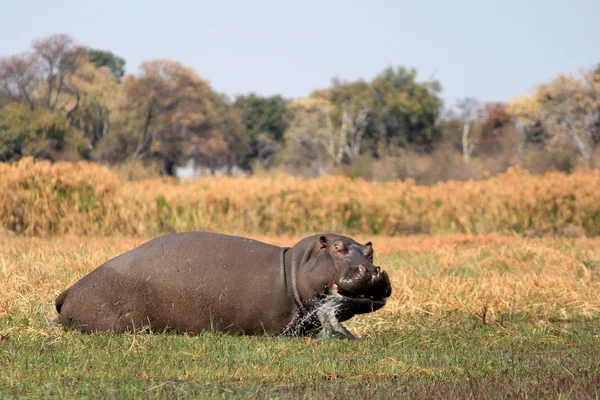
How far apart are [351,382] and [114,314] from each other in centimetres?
252

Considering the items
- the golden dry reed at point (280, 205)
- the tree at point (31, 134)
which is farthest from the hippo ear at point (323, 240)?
the tree at point (31, 134)

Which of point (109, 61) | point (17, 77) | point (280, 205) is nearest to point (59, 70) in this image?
point (17, 77)

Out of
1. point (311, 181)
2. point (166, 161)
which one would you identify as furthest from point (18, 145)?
point (311, 181)

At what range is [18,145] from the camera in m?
45.0

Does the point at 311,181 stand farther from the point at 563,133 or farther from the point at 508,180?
the point at 563,133

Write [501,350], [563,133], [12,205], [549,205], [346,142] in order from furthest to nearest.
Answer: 1. [346,142]
2. [563,133]
3. [549,205]
4. [12,205]
5. [501,350]

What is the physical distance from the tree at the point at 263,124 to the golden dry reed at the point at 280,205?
180 ft

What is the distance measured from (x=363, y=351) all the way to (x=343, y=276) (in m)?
0.59

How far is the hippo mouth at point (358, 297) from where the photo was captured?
21.6ft

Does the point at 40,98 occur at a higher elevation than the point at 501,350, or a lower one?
higher

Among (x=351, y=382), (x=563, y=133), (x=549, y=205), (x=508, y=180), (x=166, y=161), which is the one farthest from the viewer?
(x=166, y=161)

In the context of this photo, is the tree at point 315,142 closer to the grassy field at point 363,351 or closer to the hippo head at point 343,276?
the grassy field at point 363,351

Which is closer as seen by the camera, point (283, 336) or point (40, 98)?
point (283, 336)

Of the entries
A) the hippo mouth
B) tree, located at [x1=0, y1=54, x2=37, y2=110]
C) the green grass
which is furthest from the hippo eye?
tree, located at [x1=0, y1=54, x2=37, y2=110]
